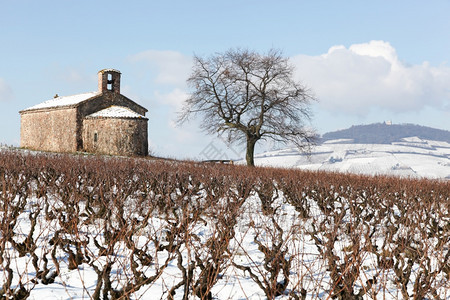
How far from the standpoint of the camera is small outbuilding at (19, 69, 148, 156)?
31.1 metres

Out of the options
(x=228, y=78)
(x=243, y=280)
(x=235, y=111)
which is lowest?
(x=243, y=280)

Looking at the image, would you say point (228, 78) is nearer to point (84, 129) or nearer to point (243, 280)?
point (84, 129)

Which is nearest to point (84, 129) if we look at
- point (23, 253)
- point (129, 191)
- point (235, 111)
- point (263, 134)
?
point (235, 111)

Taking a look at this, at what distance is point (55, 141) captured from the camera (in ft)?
111

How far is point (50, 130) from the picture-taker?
3453 centimetres

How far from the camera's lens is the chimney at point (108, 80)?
3397 cm

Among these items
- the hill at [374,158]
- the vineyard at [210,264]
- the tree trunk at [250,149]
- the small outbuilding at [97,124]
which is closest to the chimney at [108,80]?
the small outbuilding at [97,124]

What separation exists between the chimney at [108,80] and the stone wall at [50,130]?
3407mm

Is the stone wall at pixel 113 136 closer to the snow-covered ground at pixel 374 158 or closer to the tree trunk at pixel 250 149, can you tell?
the tree trunk at pixel 250 149

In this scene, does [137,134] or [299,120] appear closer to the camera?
[299,120]

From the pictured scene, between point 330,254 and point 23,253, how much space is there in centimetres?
519

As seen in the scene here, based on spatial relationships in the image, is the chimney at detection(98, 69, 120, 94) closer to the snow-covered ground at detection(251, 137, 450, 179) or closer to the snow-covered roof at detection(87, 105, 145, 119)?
the snow-covered roof at detection(87, 105, 145, 119)

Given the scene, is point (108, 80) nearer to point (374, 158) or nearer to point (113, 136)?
point (113, 136)

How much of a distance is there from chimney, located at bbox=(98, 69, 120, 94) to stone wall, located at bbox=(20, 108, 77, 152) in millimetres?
3407
